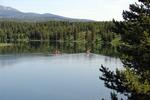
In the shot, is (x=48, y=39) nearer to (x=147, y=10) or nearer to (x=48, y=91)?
(x=48, y=91)

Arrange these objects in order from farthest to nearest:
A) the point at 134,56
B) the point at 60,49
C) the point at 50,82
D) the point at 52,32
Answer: the point at 52,32 < the point at 60,49 < the point at 50,82 < the point at 134,56

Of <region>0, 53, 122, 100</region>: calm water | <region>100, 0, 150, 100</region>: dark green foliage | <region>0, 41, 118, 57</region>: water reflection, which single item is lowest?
<region>0, 41, 118, 57</region>: water reflection

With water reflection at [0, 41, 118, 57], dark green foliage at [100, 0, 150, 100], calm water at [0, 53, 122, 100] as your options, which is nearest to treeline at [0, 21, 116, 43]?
water reflection at [0, 41, 118, 57]

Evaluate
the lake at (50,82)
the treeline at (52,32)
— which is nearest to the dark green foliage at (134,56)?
the lake at (50,82)

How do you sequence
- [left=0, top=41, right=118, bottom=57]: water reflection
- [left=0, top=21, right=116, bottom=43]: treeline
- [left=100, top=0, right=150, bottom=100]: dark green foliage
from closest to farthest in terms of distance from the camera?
[left=100, top=0, right=150, bottom=100]: dark green foliage, [left=0, top=41, right=118, bottom=57]: water reflection, [left=0, top=21, right=116, bottom=43]: treeline

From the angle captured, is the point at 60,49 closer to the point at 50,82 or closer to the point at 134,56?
the point at 50,82

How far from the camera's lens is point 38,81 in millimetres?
53625

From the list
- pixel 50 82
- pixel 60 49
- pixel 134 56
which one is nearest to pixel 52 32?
pixel 60 49

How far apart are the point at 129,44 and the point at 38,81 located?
42526 millimetres

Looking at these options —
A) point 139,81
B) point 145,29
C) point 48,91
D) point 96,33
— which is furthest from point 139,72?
point 96,33

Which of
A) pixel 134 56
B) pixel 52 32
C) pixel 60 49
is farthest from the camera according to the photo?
pixel 52 32

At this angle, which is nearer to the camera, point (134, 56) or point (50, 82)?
point (134, 56)

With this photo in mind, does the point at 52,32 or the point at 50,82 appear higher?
the point at 52,32

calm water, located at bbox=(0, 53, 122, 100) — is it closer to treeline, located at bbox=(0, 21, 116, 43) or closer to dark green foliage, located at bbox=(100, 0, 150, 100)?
dark green foliage, located at bbox=(100, 0, 150, 100)
